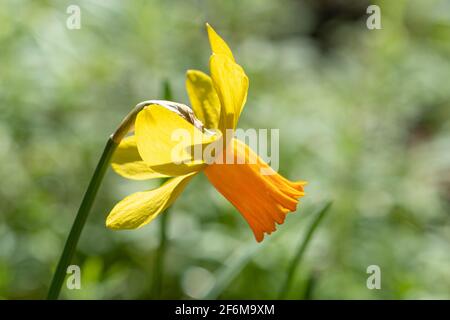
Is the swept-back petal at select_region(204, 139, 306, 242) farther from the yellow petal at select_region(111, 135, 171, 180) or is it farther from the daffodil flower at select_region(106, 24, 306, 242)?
the yellow petal at select_region(111, 135, 171, 180)

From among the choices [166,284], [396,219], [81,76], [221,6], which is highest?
[221,6]

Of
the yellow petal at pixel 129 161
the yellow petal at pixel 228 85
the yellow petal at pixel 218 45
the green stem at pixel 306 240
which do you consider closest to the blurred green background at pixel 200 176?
the green stem at pixel 306 240

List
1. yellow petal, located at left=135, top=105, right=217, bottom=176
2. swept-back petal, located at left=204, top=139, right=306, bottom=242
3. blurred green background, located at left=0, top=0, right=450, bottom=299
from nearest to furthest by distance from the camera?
1. yellow petal, located at left=135, top=105, right=217, bottom=176
2. swept-back petal, located at left=204, top=139, right=306, bottom=242
3. blurred green background, located at left=0, top=0, right=450, bottom=299

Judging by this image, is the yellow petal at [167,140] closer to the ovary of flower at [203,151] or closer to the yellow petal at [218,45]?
the ovary of flower at [203,151]

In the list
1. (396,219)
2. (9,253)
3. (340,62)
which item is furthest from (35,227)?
(340,62)

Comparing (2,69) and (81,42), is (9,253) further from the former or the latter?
(81,42)

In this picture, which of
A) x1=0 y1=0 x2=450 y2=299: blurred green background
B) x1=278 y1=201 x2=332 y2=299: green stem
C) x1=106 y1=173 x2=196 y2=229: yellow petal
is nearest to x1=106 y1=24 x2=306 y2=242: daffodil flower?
x1=106 y1=173 x2=196 y2=229: yellow petal
